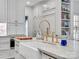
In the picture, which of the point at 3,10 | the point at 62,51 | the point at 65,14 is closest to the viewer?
the point at 62,51

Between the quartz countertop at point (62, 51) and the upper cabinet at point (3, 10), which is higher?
the upper cabinet at point (3, 10)

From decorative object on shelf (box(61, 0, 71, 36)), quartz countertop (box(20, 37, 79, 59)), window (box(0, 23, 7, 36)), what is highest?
decorative object on shelf (box(61, 0, 71, 36))

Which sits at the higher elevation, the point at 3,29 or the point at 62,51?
the point at 3,29

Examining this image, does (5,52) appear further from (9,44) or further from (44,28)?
(44,28)

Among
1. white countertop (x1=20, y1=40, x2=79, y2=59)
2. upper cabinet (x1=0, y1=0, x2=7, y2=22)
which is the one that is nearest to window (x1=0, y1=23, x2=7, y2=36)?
upper cabinet (x1=0, y1=0, x2=7, y2=22)

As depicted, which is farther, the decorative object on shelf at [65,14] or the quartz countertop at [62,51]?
the decorative object on shelf at [65,14]

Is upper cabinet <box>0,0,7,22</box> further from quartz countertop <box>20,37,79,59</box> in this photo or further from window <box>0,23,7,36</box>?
quartz countertop <box>20,37,79,59</box>

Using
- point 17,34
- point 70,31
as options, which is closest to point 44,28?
point 70,31

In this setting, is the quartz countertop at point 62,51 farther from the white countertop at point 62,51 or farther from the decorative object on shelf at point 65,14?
the decorative object on shelf at point 65,14

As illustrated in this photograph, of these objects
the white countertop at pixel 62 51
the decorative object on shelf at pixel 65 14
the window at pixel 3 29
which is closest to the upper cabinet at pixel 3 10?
the window at pixel 3 29

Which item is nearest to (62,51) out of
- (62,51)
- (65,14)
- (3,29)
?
(62,51)

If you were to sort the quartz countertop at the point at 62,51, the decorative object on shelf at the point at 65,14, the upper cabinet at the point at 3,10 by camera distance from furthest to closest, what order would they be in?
the upper cabinet at the point at 3,10, the decorative object on shelf at the point at 65,14, the quartz countertop at the point at 62,51

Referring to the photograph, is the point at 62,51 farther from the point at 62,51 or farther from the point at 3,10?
the point at 3,10

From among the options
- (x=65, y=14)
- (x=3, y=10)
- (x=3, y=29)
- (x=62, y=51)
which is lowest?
(x=62, y=51)
